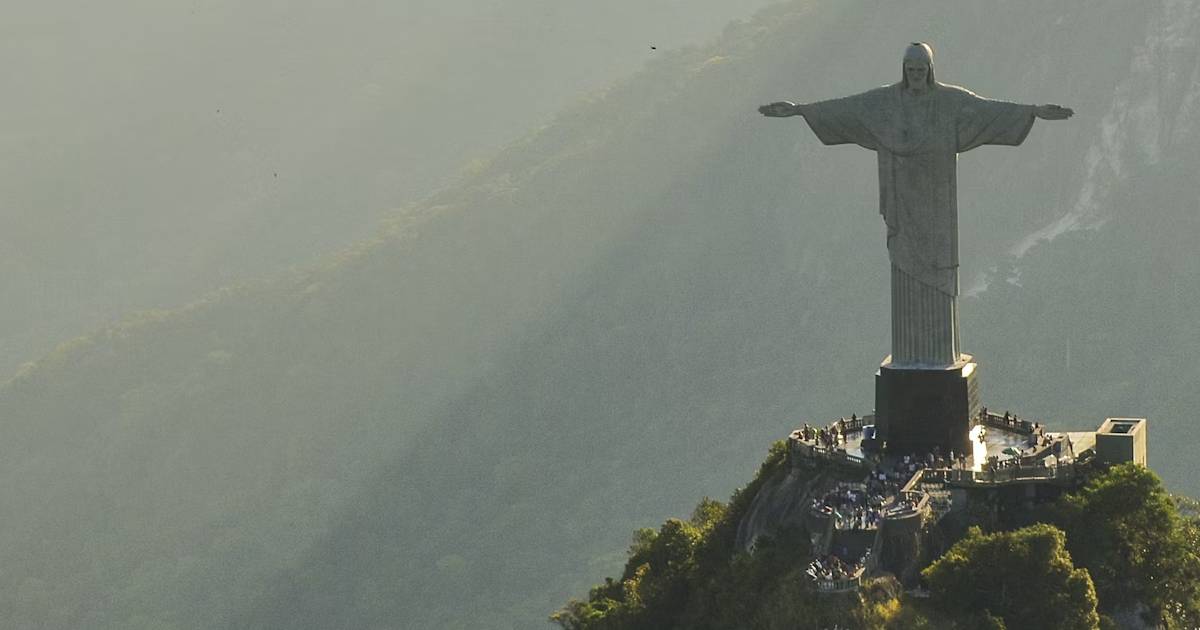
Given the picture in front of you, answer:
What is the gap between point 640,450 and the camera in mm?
151625

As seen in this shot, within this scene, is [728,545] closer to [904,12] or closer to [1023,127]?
[1023,127]

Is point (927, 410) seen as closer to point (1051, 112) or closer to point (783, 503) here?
point (783, 503)

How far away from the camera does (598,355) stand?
166 m

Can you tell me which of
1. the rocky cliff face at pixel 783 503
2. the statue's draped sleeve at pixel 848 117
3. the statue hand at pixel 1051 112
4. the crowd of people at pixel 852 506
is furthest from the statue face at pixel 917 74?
the crowd of people at pixel 852 506

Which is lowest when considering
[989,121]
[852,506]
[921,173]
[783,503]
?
[852,506]

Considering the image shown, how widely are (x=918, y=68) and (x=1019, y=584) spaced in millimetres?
9768

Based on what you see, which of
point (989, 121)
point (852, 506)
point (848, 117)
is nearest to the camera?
point (852, 506)

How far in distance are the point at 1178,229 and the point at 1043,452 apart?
114977 mm

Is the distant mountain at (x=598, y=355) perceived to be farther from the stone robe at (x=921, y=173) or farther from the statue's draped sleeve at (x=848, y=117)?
the statue's draped sleeve at (x=848, y=117)

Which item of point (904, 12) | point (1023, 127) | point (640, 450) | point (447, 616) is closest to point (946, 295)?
point (1023, 127)

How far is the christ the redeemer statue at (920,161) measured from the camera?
41375 mm

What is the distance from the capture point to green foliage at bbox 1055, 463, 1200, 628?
38.1 m

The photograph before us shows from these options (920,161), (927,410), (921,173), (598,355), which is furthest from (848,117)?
(598,355)

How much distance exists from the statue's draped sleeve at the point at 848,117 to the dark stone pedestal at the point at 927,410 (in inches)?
163
